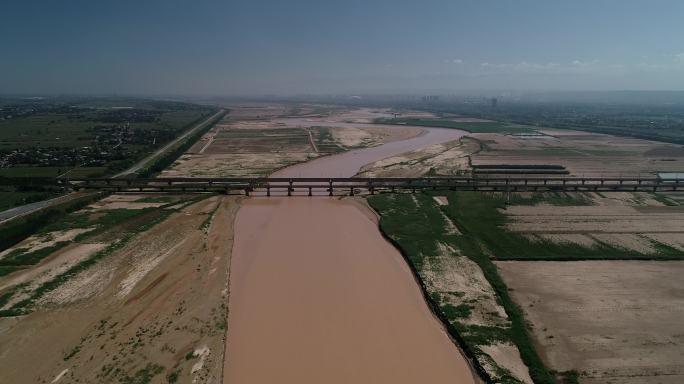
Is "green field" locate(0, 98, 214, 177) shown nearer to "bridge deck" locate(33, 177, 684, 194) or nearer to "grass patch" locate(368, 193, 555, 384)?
"bridge deck" locate(33, 177, 684, 194)

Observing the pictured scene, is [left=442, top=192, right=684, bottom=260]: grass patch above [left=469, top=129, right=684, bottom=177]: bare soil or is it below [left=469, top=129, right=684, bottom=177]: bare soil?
below

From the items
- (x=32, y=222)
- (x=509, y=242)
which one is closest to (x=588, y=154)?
(x=509, y=242)

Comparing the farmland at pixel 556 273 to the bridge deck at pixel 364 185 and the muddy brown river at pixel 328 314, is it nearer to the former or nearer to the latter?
the muddy brown river at pixel 328 314

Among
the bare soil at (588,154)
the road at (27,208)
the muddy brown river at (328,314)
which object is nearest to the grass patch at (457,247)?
the muddy brown river at (328,314)

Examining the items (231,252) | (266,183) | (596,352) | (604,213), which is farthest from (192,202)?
(604,213)

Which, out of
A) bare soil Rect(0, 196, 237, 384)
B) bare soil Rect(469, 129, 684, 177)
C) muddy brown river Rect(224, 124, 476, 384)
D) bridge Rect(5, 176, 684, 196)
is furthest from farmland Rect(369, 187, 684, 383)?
bare soil Rect(469, 129, 684, 177)

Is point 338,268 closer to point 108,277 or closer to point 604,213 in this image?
point 108,277
